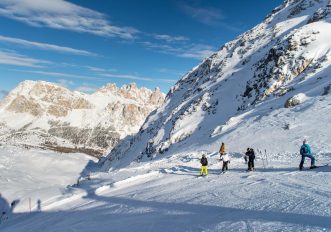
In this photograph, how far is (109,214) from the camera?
18875 millimetres

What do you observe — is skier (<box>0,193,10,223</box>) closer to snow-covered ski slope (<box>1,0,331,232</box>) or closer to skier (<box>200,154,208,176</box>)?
snow-covered ski slope (<box>1,0,331,232</box>)

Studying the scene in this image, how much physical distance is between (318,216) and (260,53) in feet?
241

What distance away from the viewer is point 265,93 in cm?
5922

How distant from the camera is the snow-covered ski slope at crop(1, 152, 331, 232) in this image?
1243cm

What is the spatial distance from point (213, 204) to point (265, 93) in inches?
1803

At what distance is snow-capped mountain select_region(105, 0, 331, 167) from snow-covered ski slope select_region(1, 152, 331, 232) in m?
8.62

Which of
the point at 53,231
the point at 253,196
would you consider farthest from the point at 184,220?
the point at 53,231

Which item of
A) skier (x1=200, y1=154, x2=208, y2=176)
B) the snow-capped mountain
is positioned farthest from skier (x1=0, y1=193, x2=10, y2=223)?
the snow-capped mountain

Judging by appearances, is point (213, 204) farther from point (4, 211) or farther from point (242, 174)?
point (4, 211)

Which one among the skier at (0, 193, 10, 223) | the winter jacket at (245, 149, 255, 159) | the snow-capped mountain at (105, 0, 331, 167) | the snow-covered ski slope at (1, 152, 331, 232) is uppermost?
the snow-capped mountain at (105, 0, 331, 167)

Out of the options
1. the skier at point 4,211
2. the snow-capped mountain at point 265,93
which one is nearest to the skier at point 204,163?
the snow-capped mountain at point 265,93

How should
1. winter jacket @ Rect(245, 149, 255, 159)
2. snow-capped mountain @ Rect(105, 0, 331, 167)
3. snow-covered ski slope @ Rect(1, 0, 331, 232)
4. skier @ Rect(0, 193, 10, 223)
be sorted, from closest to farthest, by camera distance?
snow-covered ski slope @ Rect(1, 0, 331, 232)
winter jacket @ Rect(245, 149, 255, 159)
skier @ Rect(0, 193, 10, 223)
snow-capped mountain @ Rect(105, 0, 331, 167)

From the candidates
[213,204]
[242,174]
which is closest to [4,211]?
[242,174]

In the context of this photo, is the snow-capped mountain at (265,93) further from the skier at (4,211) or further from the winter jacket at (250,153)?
the skier at (4,211)
